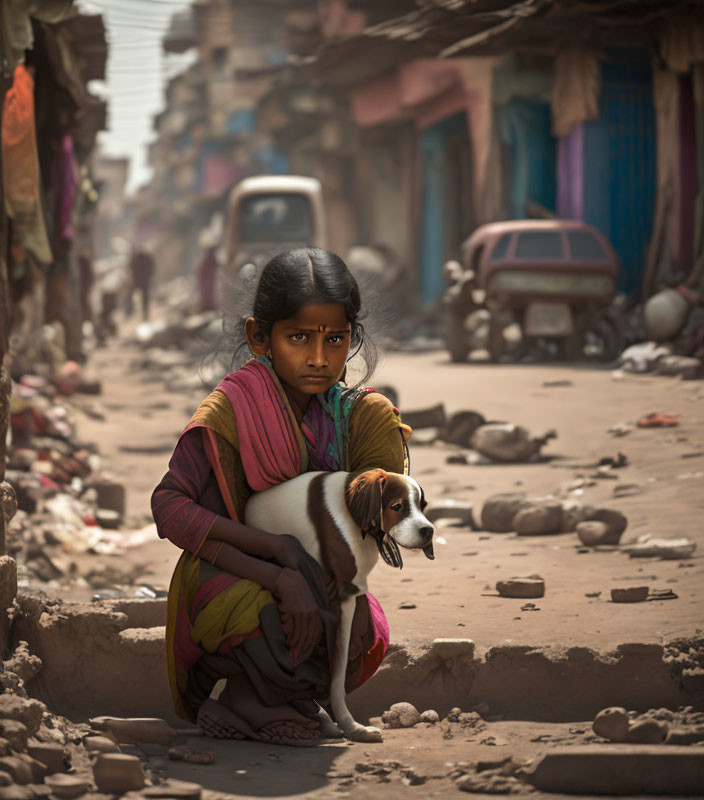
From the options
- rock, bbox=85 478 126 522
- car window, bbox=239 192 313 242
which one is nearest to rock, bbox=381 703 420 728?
rock, bbox=85 478 126 522

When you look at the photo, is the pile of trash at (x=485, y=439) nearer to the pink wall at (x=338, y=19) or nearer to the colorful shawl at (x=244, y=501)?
the colorful shawl at (x=244, y=501)

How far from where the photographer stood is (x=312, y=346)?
2832 mm

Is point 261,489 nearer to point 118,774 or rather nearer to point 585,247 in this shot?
point 118,774

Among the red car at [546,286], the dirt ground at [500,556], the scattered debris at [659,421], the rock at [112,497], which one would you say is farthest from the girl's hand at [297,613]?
the red car at [546,286]

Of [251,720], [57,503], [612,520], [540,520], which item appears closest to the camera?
[251,720]

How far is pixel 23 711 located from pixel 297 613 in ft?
2.18

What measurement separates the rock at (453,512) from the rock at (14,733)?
356 cm

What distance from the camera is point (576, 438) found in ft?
25.8

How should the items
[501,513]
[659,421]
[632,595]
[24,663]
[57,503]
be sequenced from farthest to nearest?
[659,421]
[57,503]
[501,513]
[632,595]
[24,663]

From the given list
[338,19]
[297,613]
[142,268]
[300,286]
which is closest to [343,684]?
[297,613]

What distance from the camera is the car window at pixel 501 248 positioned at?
40.0ft

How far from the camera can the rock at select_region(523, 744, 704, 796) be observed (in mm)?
2408

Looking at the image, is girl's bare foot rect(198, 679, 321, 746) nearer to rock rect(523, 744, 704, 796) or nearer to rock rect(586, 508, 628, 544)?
rock rect(523, 744, 704, 796)

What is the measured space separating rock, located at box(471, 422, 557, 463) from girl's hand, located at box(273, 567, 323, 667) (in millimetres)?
4956
